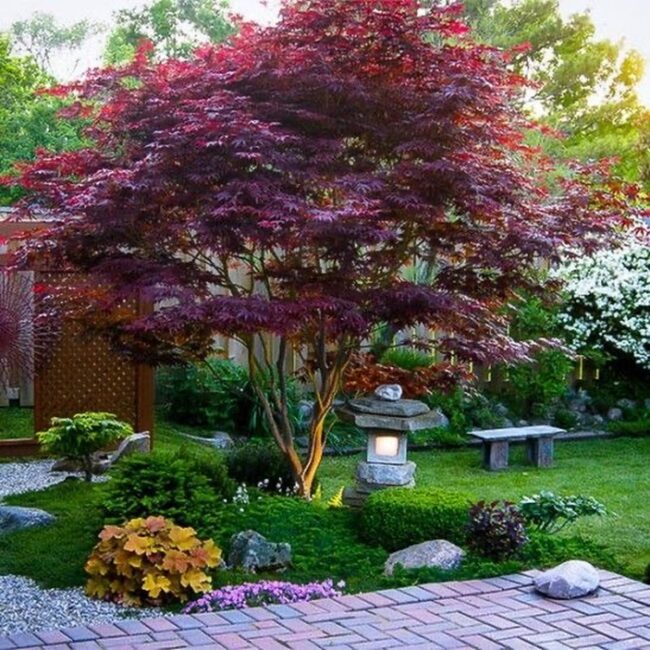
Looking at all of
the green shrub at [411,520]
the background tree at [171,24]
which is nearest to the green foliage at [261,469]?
the green shrub at [411,520]

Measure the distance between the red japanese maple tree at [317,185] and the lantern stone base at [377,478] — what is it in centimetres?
88

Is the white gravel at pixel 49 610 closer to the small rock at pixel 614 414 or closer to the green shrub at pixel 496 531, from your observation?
the green shrub at pixel 496 531

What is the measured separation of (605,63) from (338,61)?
14.7m

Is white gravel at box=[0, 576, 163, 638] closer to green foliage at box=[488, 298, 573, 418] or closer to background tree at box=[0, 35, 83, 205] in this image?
green foliage at box=[488, 298, 573, 418]

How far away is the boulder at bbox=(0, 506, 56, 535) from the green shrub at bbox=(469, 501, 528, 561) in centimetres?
259

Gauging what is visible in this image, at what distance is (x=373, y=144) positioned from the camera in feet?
21.0

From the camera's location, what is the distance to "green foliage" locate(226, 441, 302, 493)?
7.16 m

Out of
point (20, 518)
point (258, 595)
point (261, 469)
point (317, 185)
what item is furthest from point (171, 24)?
point (258, 595)

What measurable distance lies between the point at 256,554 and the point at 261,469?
174 centimetres

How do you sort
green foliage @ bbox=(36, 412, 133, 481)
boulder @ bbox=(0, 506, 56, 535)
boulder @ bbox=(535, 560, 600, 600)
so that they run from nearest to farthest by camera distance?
1. boulder @ bbox=(535, 560, 600, 600)
2. boulder @ bbox=(0, 506, 56, 535)
3. green foliage @ bbox=(36, 412, 133, 481)

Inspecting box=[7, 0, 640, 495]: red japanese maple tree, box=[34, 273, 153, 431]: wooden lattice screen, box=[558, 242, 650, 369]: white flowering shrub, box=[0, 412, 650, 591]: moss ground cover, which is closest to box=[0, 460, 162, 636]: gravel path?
box=[0, 412, 650, 591]: moss ground cover

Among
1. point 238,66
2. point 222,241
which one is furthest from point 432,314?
point 238,66

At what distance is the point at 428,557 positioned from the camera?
556 centimetres

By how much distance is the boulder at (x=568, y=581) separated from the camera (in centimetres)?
505
